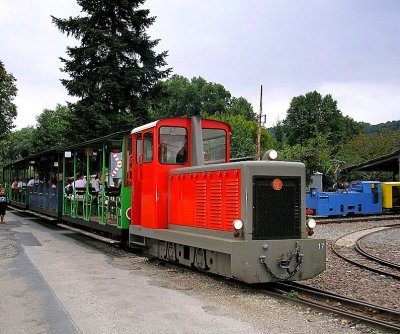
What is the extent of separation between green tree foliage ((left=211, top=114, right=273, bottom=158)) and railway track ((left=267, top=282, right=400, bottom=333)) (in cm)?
3799

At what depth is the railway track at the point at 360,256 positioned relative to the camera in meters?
10.4

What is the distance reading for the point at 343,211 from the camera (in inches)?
985

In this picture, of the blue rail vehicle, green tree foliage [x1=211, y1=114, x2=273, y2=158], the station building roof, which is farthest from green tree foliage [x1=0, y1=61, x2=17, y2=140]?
the station building roof

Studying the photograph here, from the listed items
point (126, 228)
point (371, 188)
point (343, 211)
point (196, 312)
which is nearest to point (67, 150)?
point (126, 228)

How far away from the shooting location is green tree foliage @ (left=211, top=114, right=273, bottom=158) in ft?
157

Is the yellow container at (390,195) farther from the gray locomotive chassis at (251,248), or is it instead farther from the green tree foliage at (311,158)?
the gray locomotive chassis at (251,248)

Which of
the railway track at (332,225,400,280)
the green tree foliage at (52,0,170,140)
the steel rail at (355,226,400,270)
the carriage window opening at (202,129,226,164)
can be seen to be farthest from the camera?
the green tree foliage at (52,0,170,140)

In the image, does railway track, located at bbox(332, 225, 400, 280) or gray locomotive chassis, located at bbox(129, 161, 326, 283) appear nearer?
gray locomotive chassis, located at bbox(129, 161, 326, 283)

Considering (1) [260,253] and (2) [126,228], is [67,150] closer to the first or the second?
(2) [126,228]

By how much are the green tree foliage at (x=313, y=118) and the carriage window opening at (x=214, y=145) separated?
55792 mm

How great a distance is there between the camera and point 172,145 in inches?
384

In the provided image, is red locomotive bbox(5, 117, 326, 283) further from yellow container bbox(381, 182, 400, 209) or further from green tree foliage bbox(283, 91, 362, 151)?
green tree foliage bbox(283, 91, 362, 151)

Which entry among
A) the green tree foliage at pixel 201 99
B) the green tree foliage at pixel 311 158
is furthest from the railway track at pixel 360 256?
the green tree foliage at pixel 201 99

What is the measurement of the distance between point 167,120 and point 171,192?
4.69ft
